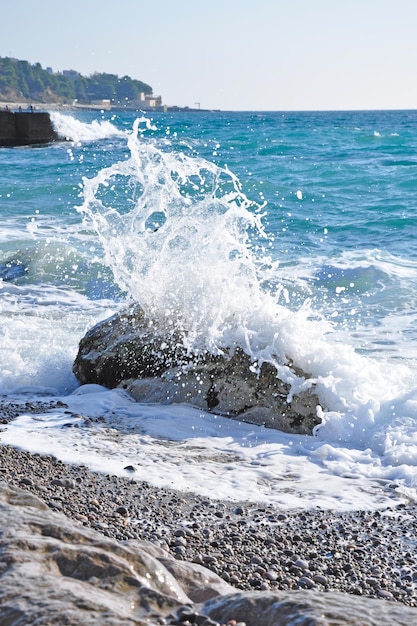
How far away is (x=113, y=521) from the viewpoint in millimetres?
3543

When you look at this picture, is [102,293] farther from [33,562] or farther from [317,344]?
[33,562]

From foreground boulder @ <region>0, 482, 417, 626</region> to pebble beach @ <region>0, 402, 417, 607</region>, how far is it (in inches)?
28.8

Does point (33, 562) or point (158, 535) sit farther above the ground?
point (33, 562)

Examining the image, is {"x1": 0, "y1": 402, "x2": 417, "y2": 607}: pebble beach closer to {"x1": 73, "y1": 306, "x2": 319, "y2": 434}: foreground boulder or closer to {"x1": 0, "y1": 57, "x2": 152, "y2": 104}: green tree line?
{"x1": 73, "y1": 306, "x2": 319, "y2": 434}: foreground boulder

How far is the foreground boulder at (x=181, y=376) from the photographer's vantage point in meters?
5.42

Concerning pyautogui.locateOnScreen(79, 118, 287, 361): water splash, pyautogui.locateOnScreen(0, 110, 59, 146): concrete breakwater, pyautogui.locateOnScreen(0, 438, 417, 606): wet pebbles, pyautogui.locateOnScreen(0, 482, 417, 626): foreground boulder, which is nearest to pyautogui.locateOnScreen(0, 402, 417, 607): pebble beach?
pyautogui.locateOnScreen(0, 438, 417, 606): wet pebbles

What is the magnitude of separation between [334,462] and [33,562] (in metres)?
2.76

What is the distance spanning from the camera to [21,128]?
32875 mm

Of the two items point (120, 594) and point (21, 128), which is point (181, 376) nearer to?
point (120, 594)

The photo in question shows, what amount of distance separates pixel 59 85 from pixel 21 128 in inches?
5538

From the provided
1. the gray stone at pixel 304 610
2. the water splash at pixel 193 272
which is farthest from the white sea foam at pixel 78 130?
the gray stone at pixel 304 610

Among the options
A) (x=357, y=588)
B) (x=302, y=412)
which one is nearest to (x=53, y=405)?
(x=302, y=412)

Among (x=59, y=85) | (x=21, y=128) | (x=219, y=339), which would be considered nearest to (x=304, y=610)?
(x=219, y=339)

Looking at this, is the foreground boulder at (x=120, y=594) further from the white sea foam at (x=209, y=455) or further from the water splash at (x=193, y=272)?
the water splash at (x=193, y=272)
